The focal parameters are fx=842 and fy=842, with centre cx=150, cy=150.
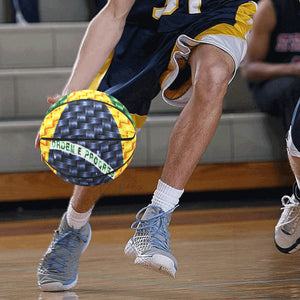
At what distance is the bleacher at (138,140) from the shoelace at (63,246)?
1.23 metres

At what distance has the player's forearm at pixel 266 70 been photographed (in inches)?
117

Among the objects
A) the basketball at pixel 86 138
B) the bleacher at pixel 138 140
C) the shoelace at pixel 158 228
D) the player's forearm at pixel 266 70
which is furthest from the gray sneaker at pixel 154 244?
the player's forearm at pixel 266 70

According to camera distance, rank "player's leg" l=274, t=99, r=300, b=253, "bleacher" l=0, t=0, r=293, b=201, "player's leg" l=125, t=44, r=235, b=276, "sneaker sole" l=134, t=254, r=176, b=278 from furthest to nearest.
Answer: "bleacher" l=0, t=0, r=293, b=201 → "player's leg" l=274, t=99, r=300, b=253 → "player's leg" l=125, t=44, r=235, b=276 → "sneaker sole" l=134, t=254, r=176, b=278

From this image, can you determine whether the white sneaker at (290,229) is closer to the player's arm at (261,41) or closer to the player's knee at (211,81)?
the player's knee at (211,81)

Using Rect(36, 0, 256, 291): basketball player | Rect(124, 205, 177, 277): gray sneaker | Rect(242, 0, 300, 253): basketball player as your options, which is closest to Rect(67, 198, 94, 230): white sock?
Rect(36, 0, 256, 291): basketball player

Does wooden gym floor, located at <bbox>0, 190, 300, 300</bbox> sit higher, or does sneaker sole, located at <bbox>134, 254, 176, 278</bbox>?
sneaker sole, located at <bbox>134, 254, 176, 278</bbox>

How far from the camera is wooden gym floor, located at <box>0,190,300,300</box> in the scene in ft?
4.96

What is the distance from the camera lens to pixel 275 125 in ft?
10.2

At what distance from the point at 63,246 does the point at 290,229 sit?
0.49 m

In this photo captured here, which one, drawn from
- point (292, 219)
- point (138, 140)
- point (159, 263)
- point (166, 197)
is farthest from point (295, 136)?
point (138, 140)

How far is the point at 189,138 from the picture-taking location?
1.52 metres

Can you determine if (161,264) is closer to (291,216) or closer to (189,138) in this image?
(189,138)

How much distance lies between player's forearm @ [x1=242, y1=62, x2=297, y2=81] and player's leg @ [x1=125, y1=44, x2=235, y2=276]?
1.47 meters

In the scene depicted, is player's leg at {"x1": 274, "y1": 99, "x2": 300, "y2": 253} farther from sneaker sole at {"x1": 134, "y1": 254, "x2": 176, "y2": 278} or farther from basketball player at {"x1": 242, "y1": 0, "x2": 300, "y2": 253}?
basketball player at {"x1": 242, "y1": 0, "x2": 300, "y2": 253}
